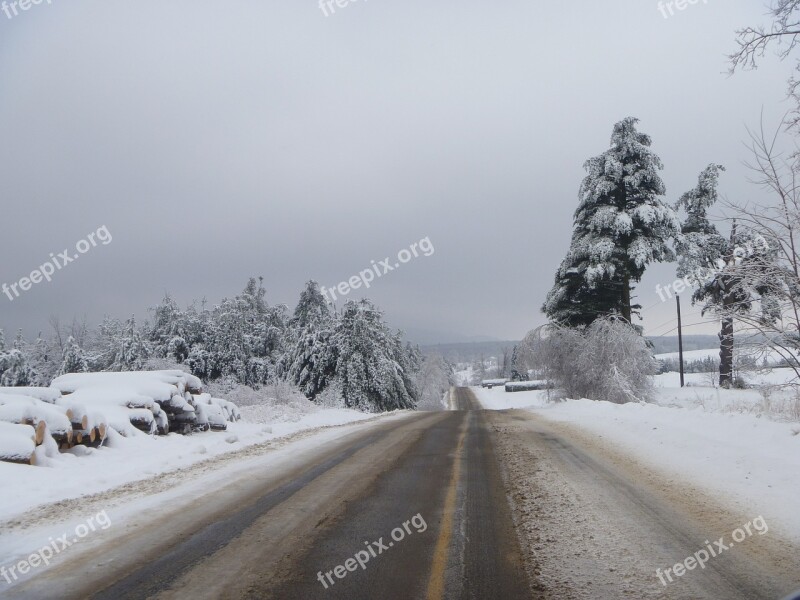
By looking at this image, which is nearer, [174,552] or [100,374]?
[174,552]

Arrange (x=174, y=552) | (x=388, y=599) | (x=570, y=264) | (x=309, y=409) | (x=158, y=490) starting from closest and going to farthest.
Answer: (x=388, y=599)
(x=174, y=552)
(x=158, y=490)
(x=309, y=409)
(x=570, y=264)

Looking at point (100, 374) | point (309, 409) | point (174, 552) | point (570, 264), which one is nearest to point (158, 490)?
point (174, 552)

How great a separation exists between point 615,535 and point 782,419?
7909 millimetres

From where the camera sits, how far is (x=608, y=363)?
86.4 ft

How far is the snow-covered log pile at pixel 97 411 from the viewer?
31.4 ft

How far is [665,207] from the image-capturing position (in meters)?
27.6

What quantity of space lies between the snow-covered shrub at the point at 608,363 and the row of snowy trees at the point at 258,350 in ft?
61.3

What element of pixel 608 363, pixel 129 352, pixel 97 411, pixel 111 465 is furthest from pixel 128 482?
pixel 129 352

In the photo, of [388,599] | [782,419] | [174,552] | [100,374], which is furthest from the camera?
[100,374]

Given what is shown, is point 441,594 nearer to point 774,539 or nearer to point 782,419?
point 774,539

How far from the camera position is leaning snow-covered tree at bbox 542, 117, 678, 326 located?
2709cm

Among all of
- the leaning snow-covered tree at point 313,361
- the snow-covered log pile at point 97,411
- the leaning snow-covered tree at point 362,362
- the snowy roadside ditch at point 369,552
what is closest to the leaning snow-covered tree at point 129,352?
the leaning snow-covered tree at point 313,361

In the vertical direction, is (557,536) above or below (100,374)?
below

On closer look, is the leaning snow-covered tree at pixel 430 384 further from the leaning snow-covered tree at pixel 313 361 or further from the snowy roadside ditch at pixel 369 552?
the snowy roadside ditch at pixel 369 552
